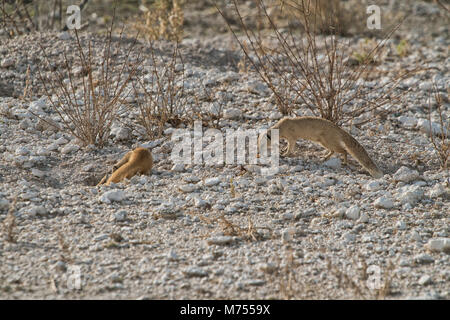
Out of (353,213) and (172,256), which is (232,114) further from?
(172,256)

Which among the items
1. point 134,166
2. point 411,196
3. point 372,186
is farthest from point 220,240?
point 411,196

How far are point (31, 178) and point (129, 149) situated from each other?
92cm

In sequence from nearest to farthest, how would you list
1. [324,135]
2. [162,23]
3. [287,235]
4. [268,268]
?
[268,268] < [287,235] < [324,135] < [162,23]

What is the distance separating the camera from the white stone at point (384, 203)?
457 cm

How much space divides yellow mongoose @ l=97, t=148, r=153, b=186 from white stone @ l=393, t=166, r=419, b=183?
1.91 m

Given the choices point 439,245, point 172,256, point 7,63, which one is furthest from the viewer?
point 7,63

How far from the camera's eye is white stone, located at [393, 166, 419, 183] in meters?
4.96


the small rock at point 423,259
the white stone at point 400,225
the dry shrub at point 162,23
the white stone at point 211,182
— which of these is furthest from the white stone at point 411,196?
the dry shrub at point 162,23

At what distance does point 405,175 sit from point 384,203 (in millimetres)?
508

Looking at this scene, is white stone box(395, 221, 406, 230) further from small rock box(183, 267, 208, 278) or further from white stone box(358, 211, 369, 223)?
small rock box(183, 267, 208, 278)

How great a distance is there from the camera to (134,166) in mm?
4918
